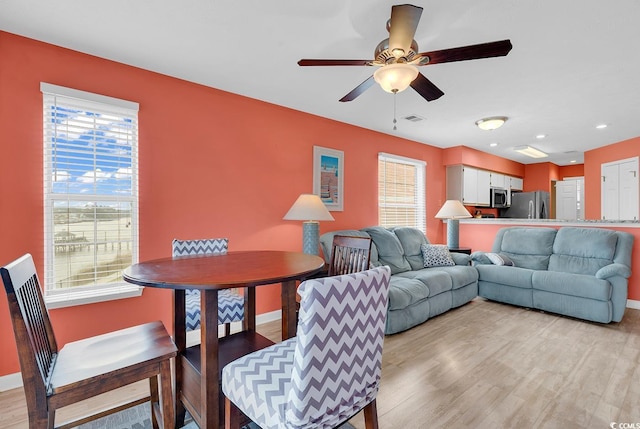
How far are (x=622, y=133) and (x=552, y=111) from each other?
212 cm

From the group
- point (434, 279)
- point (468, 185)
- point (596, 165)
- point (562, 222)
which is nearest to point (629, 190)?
point (596, 165)

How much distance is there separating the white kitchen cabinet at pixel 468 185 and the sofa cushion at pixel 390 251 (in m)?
2.31

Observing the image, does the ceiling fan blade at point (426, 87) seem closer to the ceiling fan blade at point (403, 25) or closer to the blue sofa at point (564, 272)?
the ceiling fan blade at point (403, 25)

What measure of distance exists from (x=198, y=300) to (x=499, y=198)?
21.2 feet

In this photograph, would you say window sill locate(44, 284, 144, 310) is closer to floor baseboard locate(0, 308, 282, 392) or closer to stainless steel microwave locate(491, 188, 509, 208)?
floor baseboard locate(0, 308, 282, 392)

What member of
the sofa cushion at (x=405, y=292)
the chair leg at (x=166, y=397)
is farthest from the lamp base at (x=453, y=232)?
the chair leg at (x=166, y=397)

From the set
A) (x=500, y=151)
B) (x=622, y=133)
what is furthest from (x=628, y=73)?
(x=500, y=151)

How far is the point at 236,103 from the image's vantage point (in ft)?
10.4

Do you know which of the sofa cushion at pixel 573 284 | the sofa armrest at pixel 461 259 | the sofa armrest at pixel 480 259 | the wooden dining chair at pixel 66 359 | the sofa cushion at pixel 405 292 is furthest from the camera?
the sofa armrest at pixel 480 259

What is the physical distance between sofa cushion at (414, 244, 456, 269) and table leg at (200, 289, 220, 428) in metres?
3.36

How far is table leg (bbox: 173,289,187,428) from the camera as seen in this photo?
170 centimetres

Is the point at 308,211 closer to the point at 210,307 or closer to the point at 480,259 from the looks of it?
the point at 210,307

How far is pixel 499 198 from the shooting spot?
6.42 metres

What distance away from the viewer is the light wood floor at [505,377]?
179 centimetres
